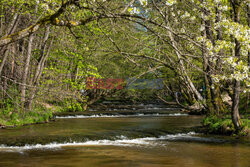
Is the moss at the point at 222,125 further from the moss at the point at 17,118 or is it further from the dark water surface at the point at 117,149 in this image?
the moss at the point at 17,118

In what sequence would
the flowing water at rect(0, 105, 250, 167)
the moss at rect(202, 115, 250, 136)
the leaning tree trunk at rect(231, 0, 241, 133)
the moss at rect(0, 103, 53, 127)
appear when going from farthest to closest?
the moss at rect(0, 103, 53, 127)
the moss at rect(202, 115, 250, 136)
the leaning tree trunk at rect(231, 0, 241, 133)
the flowing water at rect(0, 105, 250, 167)

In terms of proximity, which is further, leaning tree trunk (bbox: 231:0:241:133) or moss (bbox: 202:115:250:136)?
moss (bbox: 202:115:250:136)

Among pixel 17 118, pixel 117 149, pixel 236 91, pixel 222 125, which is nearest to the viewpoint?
pixel 117 149

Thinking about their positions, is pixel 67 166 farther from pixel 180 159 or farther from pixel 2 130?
pixel 2 130

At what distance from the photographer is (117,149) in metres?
12.1

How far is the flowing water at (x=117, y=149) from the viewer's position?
32.8 feet

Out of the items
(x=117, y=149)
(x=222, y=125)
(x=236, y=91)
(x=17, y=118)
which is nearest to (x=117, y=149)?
(x=117, y=149)

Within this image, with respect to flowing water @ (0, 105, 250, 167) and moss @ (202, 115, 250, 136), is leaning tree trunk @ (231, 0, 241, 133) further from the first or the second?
flowing water @ (0, 105, 250, 167)

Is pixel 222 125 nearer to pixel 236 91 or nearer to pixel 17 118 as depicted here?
pixel 236 91

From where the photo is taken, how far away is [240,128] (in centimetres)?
1462

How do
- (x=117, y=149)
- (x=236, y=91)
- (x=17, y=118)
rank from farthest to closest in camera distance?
(x=17, y=118)
(x=236, y=91)
(x=117, y=149)

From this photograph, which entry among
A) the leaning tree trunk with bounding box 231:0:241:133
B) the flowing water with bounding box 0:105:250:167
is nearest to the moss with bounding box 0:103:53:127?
the flowing water with bounding box 0:105:250:167

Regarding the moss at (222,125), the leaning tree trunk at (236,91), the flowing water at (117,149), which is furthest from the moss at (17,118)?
the leaning tree trunk at (236,91)

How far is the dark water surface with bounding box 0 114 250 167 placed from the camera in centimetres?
1001
